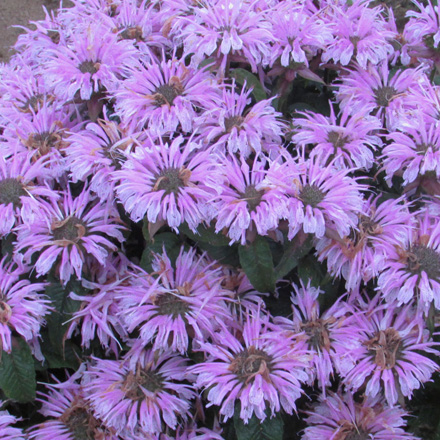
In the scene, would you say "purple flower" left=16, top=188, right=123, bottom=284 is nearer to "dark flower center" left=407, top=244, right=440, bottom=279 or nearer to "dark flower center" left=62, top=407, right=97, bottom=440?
"dark flower center" left=62, top=407, right=97, bottom=440

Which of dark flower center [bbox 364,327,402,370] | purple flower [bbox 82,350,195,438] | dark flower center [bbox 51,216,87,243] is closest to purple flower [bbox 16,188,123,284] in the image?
dark flower center [bbox 51,216,87,243]

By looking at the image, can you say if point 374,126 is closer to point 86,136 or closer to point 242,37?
point 242,37

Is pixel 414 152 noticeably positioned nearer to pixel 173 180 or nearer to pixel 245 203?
pixel 245 203

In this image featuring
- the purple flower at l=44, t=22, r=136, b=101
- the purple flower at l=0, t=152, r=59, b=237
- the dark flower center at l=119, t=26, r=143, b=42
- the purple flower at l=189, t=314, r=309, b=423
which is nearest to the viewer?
the purple flower at l=189, t=314, r=309, b=423

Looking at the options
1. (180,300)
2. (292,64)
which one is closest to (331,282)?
(180,300)

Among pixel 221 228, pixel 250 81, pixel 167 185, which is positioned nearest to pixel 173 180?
pixel 167 185

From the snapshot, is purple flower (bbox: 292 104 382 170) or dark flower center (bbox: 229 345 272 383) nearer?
dark flower center (bbox: 229 345 272 383)

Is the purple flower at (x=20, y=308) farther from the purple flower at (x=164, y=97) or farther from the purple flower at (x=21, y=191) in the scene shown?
the purple flower at (x=164, y=97)
